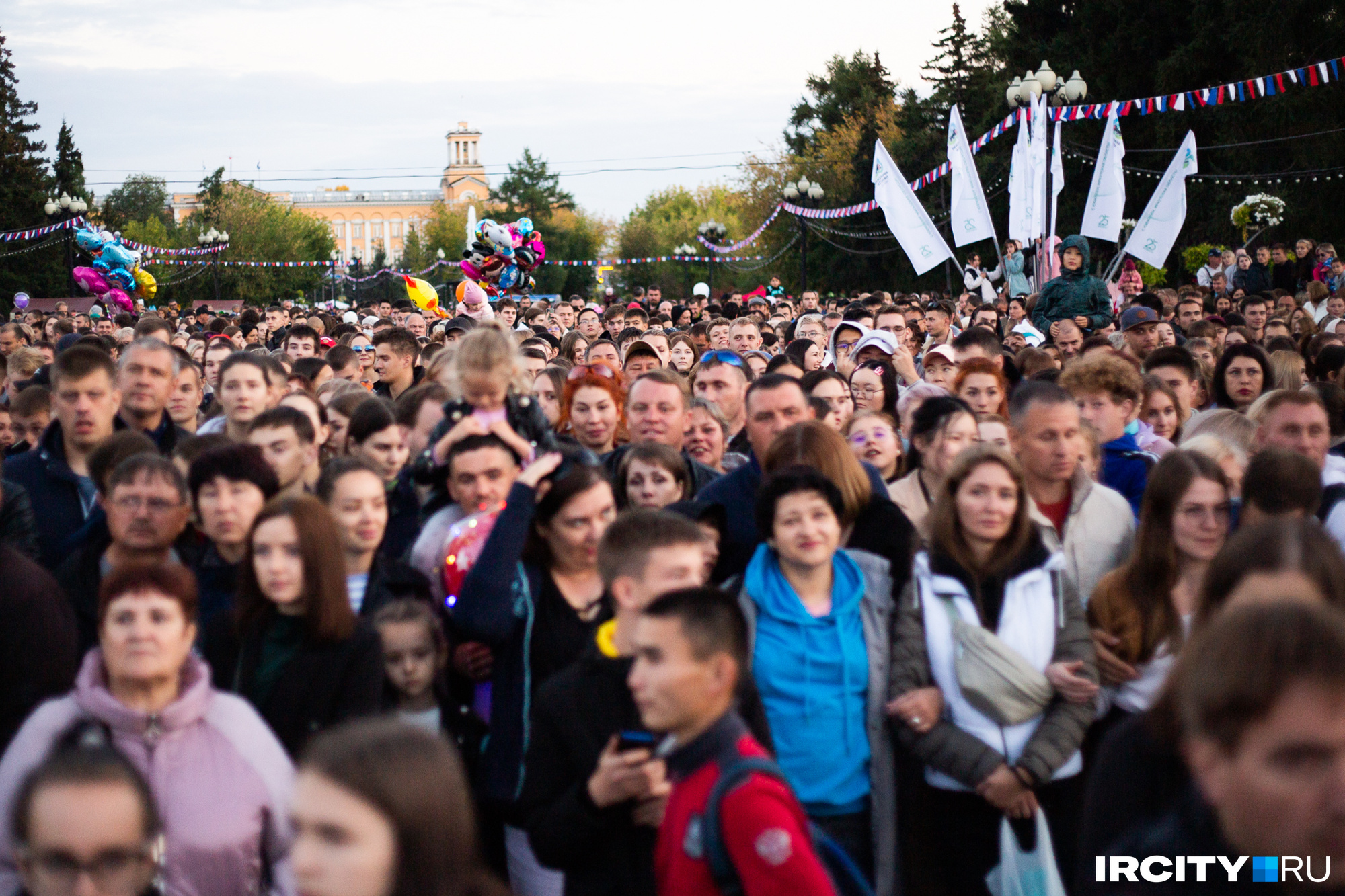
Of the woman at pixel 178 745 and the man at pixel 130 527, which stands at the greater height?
the man at pixel 130 527

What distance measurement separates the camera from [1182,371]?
276 inches

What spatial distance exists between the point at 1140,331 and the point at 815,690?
22.4 feet

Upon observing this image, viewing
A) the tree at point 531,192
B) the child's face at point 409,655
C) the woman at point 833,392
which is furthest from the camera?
the tree at point 531,192

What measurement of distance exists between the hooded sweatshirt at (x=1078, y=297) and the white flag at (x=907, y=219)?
8.23ft

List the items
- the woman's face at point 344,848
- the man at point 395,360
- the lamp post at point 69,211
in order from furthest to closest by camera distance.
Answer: the lamp post at point 69,211, the man at point 395,360, the woman's face at point 344,848

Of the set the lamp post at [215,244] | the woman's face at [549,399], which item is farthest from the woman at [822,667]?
the lamp post at [215,244]

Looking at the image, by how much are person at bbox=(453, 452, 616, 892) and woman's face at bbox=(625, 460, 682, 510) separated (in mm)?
838

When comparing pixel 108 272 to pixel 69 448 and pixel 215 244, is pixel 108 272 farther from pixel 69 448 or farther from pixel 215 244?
pixel 69 448

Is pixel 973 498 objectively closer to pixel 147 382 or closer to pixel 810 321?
pixel 147 382

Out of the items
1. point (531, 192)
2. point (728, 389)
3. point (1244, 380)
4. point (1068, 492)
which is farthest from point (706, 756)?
point (531, 192)

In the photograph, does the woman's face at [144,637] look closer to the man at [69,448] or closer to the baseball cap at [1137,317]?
the man at [69,448]

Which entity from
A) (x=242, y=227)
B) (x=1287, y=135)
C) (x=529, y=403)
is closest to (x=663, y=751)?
(x=529, y=403)

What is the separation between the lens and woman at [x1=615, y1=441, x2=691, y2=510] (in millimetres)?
4906

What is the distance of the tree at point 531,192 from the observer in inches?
3017
